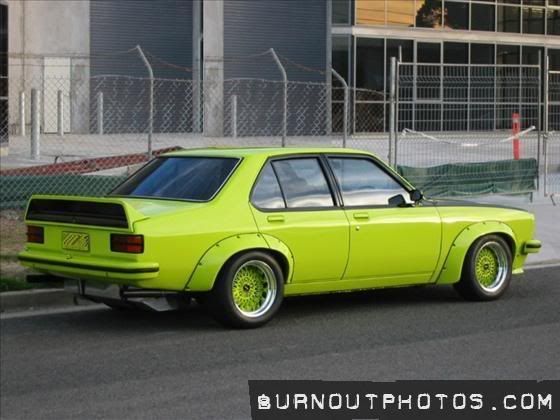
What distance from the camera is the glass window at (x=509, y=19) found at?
33.8 meters

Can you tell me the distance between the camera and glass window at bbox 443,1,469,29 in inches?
1289

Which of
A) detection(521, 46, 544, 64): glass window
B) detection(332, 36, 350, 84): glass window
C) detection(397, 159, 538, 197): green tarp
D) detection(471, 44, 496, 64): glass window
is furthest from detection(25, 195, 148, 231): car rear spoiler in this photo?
detection(521, 46, 544, 64): glass window

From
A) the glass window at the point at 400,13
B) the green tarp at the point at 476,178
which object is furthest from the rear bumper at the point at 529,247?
the glass window at the point at 400,13

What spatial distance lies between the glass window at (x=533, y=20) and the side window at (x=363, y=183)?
2560 cm

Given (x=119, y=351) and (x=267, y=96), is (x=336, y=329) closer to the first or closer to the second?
(x=119, y=351)

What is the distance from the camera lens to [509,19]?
34.0m

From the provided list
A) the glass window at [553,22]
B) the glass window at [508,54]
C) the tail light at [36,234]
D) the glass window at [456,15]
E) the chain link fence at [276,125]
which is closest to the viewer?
the tail light at [36,234]

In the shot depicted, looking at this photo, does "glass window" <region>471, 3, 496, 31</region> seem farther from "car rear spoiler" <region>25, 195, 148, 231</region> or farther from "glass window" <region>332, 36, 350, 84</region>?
"car rear spoiler" <region>25, 195, 148, 231</region>

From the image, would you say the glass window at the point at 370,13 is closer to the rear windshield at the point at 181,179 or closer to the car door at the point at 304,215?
the rear windshield at the point at 181,179

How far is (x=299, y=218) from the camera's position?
9156 mm

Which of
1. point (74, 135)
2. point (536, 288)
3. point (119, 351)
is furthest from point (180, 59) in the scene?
point (119, 351)

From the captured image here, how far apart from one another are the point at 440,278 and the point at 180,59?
2702 centimetres

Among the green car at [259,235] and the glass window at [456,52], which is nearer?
the green car at [259,235]

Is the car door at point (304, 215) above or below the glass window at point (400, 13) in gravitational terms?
below
